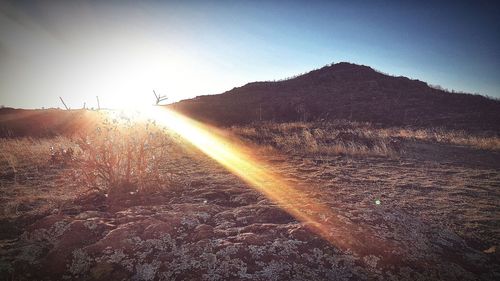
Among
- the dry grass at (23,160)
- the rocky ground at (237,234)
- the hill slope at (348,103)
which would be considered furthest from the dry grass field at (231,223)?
the hill slope at (348,103)

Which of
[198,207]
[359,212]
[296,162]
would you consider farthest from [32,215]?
[296,162]

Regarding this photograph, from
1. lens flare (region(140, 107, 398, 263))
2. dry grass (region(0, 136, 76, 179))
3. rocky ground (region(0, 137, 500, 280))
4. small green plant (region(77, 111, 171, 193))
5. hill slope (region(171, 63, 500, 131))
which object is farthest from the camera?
hill slope (region(171, 63, 500, 131))

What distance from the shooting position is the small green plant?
181 inches

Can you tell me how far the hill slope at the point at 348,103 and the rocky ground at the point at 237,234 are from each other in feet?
58.8

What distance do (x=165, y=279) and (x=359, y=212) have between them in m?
2.20

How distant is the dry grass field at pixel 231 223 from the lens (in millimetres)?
2521

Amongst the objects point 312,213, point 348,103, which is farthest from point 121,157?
point 348,103

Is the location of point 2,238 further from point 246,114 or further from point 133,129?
point 246,114

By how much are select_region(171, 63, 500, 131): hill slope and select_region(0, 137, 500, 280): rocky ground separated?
1794 centimetres

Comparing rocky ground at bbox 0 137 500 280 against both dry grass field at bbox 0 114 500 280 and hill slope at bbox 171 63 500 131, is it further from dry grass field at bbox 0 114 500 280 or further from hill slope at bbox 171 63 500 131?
hill slope at bbox 171 63 500 131

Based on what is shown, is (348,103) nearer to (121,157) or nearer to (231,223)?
(121,157)

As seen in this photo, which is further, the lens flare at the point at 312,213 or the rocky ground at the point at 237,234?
the lens flare at the point at 312,213

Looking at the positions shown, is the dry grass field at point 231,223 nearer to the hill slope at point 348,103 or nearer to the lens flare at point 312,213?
the lens flare at point 312,213

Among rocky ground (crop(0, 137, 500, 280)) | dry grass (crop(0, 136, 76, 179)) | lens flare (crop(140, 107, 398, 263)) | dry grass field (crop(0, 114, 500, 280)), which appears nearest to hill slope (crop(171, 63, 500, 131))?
dry grass (crop(0, 136, 76, 179))
